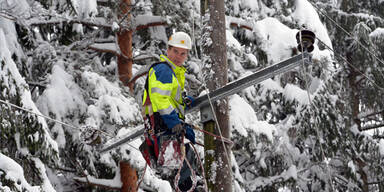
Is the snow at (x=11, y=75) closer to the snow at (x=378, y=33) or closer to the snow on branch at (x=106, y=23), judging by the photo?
the snow on branch at (x=106, y=23)

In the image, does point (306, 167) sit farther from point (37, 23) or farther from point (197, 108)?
point (197, 108)

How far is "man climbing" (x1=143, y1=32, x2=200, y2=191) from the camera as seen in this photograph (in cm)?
464

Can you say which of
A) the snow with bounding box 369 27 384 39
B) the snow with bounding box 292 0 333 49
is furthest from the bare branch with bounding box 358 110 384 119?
the snow with bounding box 292 0 333 49

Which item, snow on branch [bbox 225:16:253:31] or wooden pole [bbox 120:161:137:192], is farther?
wooden pole [bbox 120:161:137:192]

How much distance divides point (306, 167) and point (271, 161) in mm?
1301

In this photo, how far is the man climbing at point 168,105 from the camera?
464 cm

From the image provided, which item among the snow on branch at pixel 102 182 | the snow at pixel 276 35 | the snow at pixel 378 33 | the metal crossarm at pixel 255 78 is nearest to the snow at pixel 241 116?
the snow at pixel 276 35

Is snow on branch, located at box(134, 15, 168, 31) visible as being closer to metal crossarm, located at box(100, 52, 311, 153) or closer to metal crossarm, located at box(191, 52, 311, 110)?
metal crossarm, located at box(100, 52, 311, 153)

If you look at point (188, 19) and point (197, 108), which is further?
point (188, 19)

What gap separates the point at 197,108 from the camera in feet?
17.5

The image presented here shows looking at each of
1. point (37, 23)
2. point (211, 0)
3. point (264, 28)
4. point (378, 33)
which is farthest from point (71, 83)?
point (378, 33)

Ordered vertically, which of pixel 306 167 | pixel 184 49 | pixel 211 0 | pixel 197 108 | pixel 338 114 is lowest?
pixel 306 167

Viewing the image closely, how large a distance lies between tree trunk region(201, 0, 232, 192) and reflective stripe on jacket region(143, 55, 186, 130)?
56cm

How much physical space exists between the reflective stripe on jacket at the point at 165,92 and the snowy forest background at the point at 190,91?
0.61m
